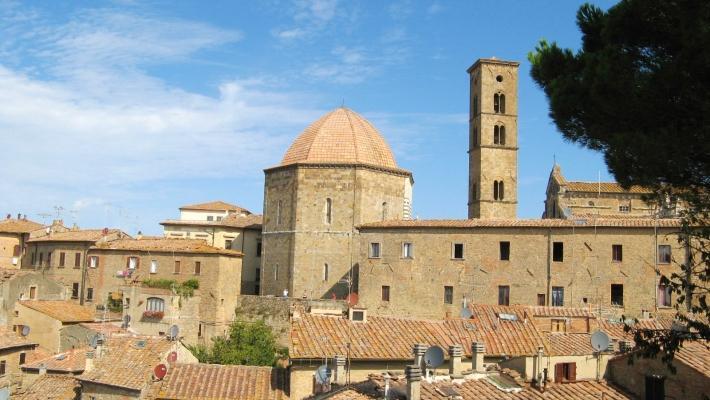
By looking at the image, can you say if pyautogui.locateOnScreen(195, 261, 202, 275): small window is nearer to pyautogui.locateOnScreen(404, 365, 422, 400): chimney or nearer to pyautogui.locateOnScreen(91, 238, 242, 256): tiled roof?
pyautogui.locateOnScreen(91, 238, 242, 256): tiled roof

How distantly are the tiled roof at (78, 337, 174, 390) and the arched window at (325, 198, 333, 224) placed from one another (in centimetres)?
1732

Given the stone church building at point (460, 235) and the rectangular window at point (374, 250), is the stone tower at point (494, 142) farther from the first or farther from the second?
the rectangular window at point (374, 250)

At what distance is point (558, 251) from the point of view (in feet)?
112

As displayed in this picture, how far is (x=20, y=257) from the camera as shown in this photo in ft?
182

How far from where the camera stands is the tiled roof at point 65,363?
2797 centimetres

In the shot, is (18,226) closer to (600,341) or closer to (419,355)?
(419,355)

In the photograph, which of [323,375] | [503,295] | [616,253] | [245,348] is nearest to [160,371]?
[323,375]

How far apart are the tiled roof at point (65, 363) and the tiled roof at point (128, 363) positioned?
3.46 meters

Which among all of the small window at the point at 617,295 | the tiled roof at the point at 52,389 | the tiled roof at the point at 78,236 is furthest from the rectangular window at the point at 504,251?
the tiled roof at the point at 78,236

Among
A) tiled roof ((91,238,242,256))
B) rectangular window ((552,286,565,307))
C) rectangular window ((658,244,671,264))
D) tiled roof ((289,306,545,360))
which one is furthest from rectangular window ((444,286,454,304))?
tiled roof ((91,238,242,256))

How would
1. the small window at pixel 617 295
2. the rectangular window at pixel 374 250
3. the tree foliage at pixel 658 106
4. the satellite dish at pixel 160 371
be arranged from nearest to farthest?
the tree foliage at pixel 658 106
the satellite dish at pixel 160 371
the small window at pixel 617 295
the rectangular window at pixel 374 250

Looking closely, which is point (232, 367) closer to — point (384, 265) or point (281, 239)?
point (384, 265)

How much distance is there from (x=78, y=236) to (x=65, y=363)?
1919 centimetres

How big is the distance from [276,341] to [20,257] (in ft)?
88.5
